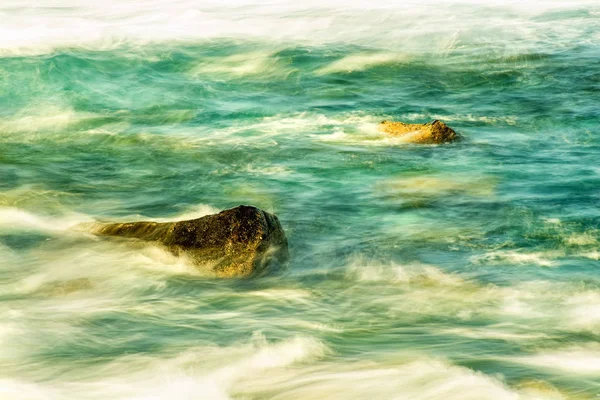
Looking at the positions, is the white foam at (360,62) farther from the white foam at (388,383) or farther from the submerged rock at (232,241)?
the white foam at (388,383)

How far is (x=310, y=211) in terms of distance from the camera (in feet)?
35.4

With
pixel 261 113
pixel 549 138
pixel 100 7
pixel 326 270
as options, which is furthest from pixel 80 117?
pixel 100 7

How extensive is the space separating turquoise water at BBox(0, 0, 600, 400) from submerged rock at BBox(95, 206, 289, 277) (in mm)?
191

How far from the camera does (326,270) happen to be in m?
8.74

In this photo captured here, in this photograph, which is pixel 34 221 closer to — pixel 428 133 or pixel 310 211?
pixel 310 211

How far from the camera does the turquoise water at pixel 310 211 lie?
6781 mm

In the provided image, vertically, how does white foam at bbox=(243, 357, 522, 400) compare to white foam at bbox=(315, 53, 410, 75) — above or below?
below

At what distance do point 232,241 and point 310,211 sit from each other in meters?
2.41

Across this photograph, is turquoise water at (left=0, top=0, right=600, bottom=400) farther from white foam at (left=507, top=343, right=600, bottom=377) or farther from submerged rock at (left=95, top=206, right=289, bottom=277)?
submerged rock at (left=95, top=206, right=289, bottom=277)

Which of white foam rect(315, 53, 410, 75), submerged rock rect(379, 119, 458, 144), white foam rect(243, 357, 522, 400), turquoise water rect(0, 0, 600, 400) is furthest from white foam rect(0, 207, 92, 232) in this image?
white foam rect(315, 53, 410, 75)

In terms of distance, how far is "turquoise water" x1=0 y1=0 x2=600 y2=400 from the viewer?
678 cm

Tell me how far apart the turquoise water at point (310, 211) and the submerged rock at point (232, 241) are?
0.63 ft

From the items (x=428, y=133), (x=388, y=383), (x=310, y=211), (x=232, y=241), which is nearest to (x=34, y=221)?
(x=232, y=241)

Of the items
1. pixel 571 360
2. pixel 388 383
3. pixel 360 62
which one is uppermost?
pixel 360 62
